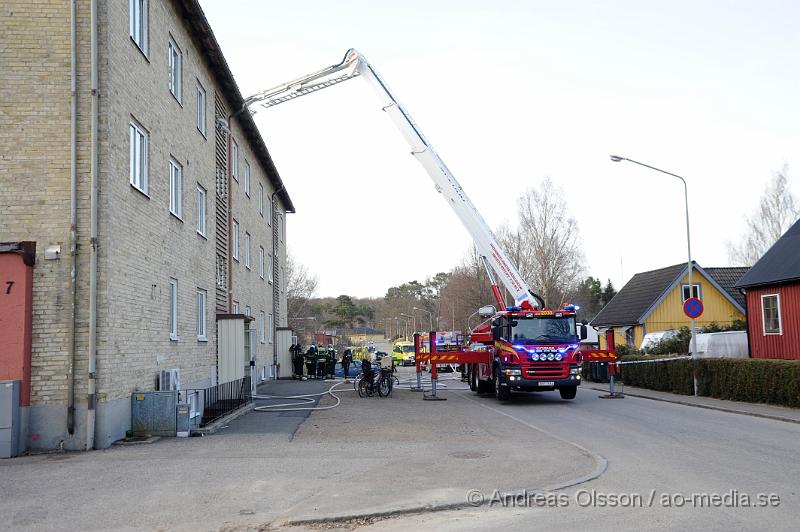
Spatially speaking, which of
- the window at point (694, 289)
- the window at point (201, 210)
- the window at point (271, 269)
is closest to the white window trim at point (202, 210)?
the window at point (201, 210)

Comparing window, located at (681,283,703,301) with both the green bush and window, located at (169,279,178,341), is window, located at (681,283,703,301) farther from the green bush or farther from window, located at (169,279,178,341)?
window, located at (169,279,178,341)

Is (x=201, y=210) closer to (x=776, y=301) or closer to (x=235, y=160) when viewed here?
(x=235, y=160)

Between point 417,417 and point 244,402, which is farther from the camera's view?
A: point 244,402

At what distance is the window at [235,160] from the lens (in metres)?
25.5

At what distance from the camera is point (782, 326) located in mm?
25094

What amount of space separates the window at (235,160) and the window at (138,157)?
1036 cm

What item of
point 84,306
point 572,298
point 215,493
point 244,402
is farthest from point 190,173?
point 572,298

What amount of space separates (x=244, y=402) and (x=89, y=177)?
8.42 metres

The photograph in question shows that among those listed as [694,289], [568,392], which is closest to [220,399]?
[568,392]

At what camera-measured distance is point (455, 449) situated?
11.9 meters

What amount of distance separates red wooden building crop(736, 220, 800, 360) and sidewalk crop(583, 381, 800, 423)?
4765 mm

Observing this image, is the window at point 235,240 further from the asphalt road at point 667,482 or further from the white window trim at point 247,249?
the asphalt road at point 667,482

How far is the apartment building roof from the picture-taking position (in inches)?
723

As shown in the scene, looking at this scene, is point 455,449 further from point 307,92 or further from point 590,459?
point 307,92
